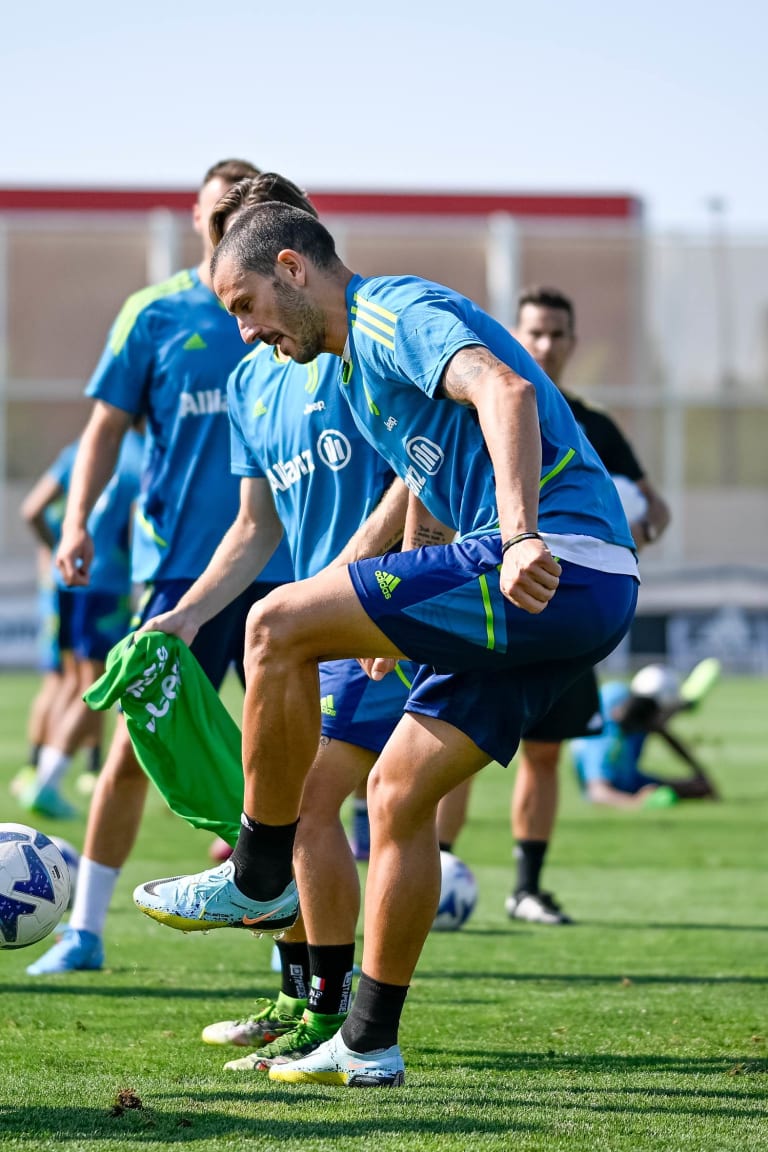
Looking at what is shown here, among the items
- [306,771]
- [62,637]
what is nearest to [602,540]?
[306,771]

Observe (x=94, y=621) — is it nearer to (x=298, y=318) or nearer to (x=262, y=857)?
(x=262, y=857)

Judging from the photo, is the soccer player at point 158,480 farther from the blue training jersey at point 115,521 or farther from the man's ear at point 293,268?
the blue training jersey at point 115,521

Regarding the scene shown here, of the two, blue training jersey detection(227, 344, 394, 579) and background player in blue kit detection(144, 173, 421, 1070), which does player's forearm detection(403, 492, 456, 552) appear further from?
blue training jersey detection(227, 344, 394, 579)

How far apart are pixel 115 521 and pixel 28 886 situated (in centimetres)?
688

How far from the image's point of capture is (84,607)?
37.9ft

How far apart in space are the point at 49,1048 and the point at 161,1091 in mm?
643

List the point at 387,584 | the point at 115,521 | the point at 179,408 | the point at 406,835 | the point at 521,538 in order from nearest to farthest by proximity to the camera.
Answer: the point at 521,538, the point at 387,584, the point at 406,835, the point at 179,408, the point at 115,521

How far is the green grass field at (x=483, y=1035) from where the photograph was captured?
3881mm

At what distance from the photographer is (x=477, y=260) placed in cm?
3422

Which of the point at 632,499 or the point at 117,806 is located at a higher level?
the point at 632,499

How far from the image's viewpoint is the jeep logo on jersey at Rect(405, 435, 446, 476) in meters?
4.13

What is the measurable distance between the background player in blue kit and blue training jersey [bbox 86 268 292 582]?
0.77 meters

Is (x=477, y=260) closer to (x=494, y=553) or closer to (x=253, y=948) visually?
(x=253, y=948)

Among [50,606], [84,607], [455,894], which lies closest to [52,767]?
[84,607]
